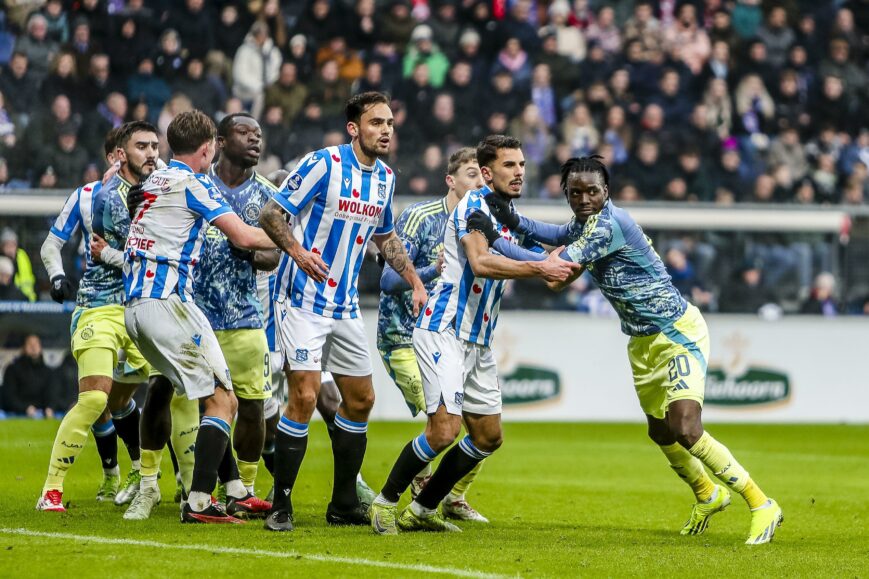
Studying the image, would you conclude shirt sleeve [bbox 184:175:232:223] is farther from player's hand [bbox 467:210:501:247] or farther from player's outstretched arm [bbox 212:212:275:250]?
player's hand [bbox 467:210:501:247]

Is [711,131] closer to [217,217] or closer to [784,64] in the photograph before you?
[784,64]

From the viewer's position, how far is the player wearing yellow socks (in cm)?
788

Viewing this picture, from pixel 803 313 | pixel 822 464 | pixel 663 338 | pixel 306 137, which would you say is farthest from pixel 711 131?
pixel 663 338

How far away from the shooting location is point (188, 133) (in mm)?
7852

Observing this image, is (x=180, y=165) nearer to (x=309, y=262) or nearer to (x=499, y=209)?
(x=309, y=262)

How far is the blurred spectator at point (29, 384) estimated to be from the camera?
51.6 feet

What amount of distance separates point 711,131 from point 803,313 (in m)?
3.97

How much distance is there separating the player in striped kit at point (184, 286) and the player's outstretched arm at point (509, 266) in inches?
48.2

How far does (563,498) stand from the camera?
404 inches

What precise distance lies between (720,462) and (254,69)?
12.6m

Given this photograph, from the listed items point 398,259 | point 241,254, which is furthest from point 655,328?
point 241,254

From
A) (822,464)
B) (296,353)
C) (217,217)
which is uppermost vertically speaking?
(217,217)

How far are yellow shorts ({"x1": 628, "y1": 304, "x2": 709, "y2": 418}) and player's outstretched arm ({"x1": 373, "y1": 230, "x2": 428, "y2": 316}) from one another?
4.59ft

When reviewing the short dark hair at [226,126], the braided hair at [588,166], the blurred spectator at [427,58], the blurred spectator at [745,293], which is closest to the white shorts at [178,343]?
the short dark hair at [226,126]
